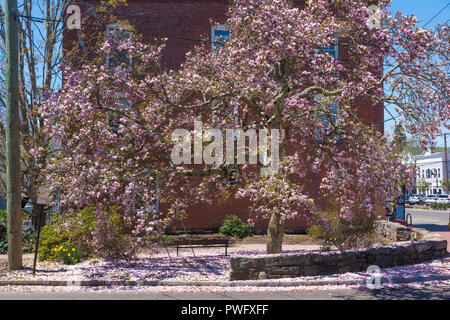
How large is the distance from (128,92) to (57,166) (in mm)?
2679

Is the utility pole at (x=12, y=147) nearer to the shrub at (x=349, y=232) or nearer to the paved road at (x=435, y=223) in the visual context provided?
the shrub at (x=349, y=232)

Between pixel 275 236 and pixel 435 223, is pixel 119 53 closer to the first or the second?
Answer: pixel 275 236

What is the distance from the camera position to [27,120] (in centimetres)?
1759

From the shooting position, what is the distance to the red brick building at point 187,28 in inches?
834

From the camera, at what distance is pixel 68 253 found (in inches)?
501

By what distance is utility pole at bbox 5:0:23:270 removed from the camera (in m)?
11.5

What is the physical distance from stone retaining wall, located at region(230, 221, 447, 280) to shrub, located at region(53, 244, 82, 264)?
18.1ft

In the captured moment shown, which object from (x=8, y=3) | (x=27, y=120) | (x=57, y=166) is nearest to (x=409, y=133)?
(x=57, y=166)

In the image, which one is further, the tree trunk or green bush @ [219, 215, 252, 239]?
green bush @ [219, 215, 252, 239]

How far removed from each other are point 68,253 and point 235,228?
9269mm

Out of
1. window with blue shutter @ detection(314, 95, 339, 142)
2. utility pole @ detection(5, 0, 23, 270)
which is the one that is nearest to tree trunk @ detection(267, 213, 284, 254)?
window with blue shutter @ detection(314, 95, 339, 142)

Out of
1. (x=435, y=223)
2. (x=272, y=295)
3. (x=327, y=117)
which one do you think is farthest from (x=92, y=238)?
(x=435, y=223)

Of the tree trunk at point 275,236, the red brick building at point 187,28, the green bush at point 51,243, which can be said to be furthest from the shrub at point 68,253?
the red brick building at point 187,28

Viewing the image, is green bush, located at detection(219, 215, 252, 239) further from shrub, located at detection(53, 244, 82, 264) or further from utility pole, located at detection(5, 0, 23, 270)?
utility pole, located at detection(5, 0, 23, 270)
